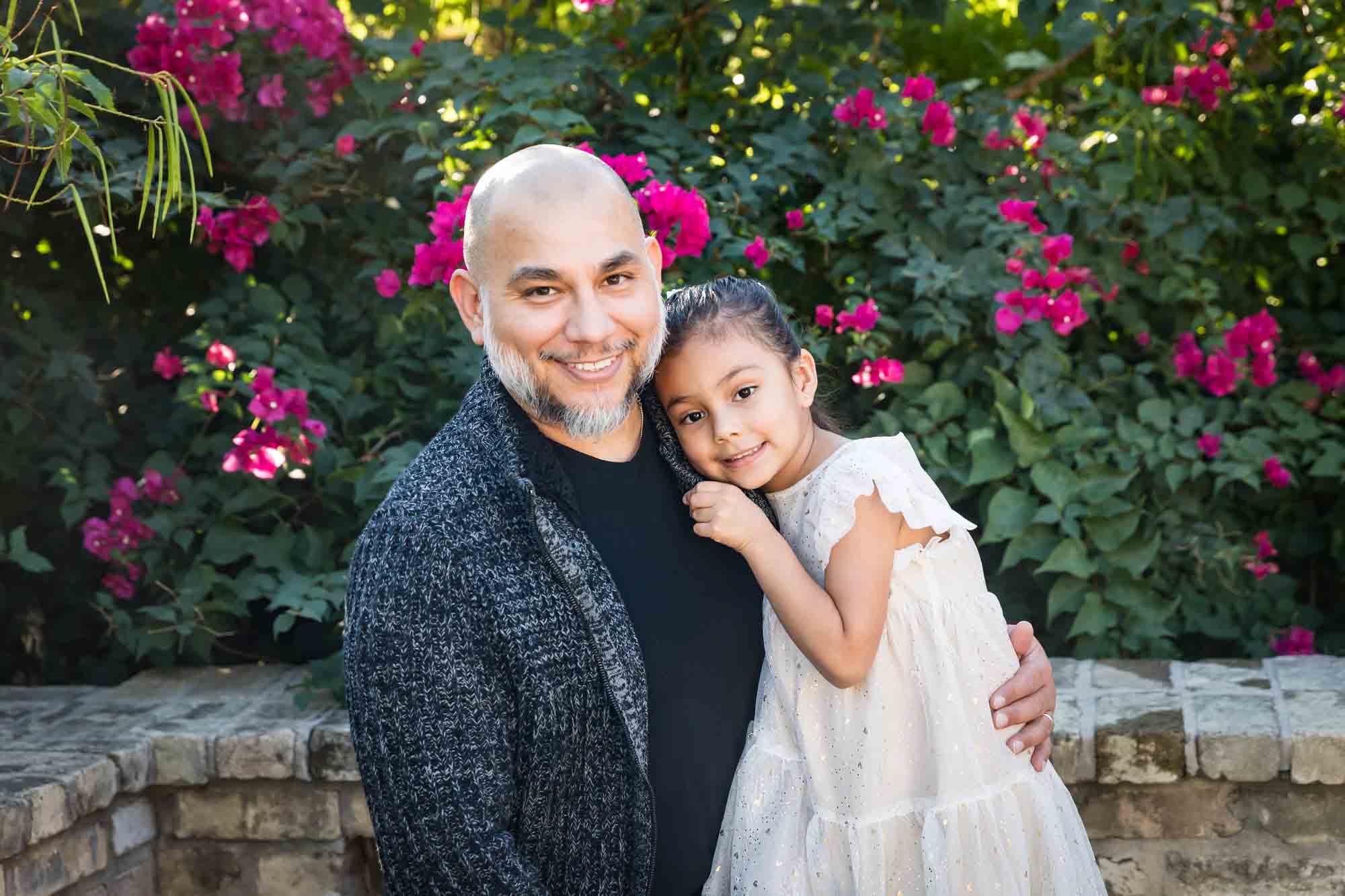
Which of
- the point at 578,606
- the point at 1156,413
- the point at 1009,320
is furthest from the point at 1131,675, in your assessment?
the point at 578,606

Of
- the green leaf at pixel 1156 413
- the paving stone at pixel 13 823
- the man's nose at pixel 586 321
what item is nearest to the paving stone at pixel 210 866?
the paving stone at pixel 13 823

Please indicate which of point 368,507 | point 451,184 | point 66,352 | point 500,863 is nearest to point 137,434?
point 66,352

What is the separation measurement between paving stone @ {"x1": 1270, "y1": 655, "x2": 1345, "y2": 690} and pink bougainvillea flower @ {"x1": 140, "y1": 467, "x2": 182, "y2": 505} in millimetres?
2709

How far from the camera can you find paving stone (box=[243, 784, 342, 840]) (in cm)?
310

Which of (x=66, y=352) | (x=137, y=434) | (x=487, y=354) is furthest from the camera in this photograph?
(x=137, y=434)

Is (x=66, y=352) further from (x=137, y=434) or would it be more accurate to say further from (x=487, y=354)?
(x=487, y=354)

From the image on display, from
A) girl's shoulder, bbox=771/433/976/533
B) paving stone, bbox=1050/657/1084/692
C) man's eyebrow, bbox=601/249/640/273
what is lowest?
paving stone, bbox=1050/657/1084/692

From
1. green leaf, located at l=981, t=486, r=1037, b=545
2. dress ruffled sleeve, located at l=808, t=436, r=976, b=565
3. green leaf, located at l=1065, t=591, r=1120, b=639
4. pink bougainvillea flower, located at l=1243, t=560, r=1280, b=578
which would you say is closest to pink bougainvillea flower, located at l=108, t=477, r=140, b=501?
dress ruffled sleeve, located at l=808, t=436, r=976, b=565

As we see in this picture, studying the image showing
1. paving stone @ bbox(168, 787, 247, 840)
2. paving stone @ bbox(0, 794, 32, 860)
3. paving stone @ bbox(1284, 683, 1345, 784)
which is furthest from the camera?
paving stone @ bbox(168, 787, 247, 840)

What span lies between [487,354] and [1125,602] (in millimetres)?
2078

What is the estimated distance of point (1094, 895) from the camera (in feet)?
7.43

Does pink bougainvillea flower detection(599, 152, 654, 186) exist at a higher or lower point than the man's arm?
higher

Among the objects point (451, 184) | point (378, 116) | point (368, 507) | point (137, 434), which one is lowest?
point (368, 507)

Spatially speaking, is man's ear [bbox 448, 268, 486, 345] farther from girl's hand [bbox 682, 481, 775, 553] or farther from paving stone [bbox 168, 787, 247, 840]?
paving stone [bbox 168, 787, 247, 840]
